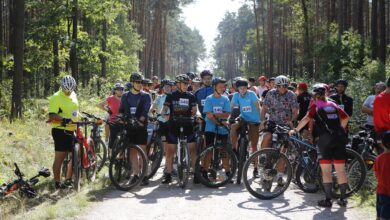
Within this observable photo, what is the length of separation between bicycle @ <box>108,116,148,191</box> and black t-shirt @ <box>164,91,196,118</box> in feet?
2.75

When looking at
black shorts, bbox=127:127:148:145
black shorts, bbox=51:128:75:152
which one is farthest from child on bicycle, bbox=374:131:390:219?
black shorts, bbox=51:128:75:152

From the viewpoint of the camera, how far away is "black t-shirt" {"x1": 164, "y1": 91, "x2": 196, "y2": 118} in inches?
384

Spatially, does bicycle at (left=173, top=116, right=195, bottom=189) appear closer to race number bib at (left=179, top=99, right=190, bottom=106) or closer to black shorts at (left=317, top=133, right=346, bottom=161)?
race number bib at (left=179, top=99, right=190, bottom=106)

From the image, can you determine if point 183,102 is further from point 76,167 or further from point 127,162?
point 76,167

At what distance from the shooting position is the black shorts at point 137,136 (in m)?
9.64

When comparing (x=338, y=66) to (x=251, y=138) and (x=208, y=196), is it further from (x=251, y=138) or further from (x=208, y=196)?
(x=208, y=196)

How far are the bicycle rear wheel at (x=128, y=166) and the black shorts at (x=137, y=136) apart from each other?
1.01 feet

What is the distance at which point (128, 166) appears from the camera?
930 cm

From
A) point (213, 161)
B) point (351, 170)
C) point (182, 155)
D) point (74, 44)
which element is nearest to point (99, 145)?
point (182, 155)

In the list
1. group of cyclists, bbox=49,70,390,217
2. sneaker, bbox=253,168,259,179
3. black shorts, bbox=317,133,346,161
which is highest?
group of cyclists, bbox=49,70,390,217

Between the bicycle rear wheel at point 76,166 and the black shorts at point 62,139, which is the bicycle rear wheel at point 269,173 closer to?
the bicycle rear wheel at point 76,166

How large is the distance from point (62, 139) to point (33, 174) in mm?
2031

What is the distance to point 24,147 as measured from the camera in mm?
12195

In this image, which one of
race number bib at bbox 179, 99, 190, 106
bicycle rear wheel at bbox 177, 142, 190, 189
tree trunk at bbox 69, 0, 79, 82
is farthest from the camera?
tree trunk at bbox 69, 0, 79, 82
